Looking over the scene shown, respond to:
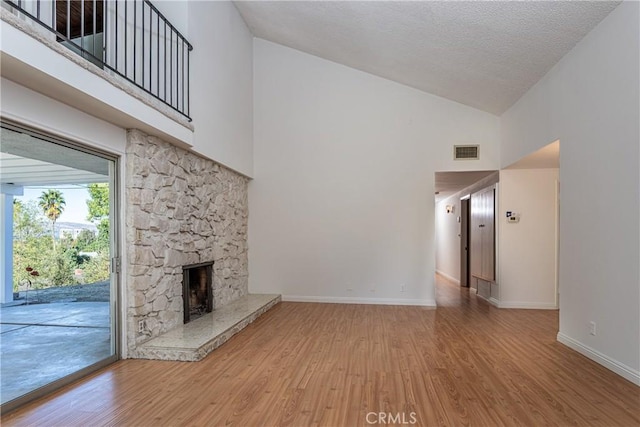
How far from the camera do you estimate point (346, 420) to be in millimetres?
2352

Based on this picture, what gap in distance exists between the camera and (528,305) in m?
5.81

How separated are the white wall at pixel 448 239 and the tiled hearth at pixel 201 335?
223 inches

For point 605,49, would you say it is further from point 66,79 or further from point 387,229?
point 66,79

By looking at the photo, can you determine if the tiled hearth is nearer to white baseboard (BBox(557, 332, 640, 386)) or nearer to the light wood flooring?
the light wood flooring

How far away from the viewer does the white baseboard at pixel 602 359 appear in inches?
115

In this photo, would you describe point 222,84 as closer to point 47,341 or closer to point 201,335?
point 201,335

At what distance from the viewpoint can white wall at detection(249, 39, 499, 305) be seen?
620 centimetres

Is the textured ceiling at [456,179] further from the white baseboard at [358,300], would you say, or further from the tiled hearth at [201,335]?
the tiled hearth at [201,335]

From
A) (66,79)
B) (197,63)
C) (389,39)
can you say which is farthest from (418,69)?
(66,79)

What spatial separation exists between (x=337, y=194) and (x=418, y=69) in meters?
2.48

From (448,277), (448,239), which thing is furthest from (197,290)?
(448,239)

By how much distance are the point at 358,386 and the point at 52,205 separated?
9.79 ft

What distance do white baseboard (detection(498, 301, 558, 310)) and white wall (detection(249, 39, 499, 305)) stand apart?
121 cm
